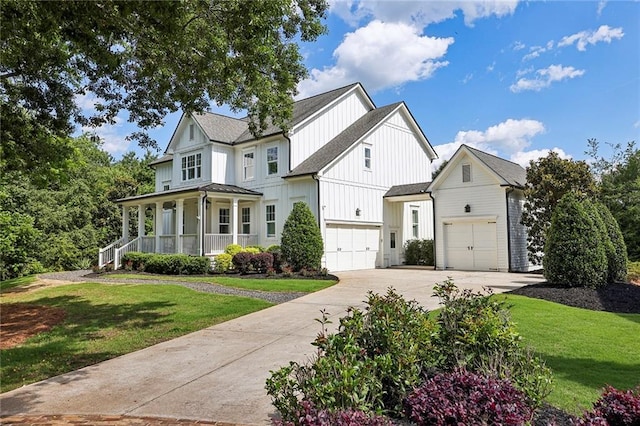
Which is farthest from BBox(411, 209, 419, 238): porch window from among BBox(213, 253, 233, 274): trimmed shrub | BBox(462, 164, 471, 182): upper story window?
BBox(213, 253, 233, 274): trimmed shrub

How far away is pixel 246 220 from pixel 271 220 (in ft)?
Result: 6.67

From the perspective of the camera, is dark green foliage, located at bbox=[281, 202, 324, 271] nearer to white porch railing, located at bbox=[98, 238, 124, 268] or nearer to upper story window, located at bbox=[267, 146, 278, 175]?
upper story window, located at bbox=[267, 146, 278, 175]

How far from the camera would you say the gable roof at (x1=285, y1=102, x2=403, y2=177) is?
20234mm

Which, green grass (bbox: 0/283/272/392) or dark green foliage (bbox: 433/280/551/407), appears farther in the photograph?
green grass (bbox: 0/283/272/392)

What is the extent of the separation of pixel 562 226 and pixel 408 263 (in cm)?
1159

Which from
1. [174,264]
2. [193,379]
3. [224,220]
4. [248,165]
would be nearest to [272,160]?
[248,165]

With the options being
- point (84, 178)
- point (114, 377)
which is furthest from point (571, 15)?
point (84, 178)

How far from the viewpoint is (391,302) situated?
4680 mm

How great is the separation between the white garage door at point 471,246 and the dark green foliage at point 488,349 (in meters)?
15.6

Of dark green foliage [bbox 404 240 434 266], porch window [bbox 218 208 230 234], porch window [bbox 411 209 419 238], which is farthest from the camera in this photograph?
porch window [bbox 411 209 419 238]

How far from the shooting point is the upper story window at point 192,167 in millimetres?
24594

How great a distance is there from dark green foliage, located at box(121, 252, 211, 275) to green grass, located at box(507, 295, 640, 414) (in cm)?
1367

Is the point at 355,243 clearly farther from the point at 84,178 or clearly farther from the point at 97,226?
the point at 84,178

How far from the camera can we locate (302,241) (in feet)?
58.6
